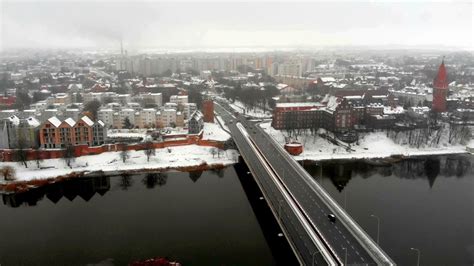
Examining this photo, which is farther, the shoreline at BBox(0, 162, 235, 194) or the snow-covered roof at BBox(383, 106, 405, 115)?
the snow-covered roof at BBox(383, 106, 405, 115)

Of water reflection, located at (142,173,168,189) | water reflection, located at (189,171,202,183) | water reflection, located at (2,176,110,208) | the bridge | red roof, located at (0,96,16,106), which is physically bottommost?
water reflection, located at (2,176,110,208)

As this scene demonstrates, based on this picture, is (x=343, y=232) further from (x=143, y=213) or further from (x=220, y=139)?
(x=220, y=139)

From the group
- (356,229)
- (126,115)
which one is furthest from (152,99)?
(356,229)

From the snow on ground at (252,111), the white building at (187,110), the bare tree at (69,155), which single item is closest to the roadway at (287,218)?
the bare tree at (69,155)

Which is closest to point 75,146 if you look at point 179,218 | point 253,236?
point 179,218

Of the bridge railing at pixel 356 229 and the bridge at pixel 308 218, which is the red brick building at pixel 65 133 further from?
the bridge railing at pixel 356 229

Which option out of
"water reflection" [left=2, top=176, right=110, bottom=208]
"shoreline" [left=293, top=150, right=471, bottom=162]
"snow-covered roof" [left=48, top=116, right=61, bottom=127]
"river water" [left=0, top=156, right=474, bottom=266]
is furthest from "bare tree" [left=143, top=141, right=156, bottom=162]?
"shoreline" [left=293, top=150, right=471, bottom=162]

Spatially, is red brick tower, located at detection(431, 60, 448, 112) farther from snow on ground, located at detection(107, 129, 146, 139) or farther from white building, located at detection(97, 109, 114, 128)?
white building, located at detection(97, 109, 114, 128)
